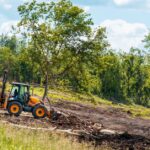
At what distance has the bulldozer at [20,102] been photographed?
2770cm

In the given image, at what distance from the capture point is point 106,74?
94.1 meters

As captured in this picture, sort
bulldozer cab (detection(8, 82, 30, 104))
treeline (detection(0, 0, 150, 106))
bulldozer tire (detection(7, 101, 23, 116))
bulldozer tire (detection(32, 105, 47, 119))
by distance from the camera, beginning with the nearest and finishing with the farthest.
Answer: bulldozer tire (detection(7, 101, 23, 116)) < bulldozer cab (detection(8, 82, 30, 104)) < bulldozer tire (detection(32, 105, 47, 119)) < treeline (detection(0, 0, 150, 106))

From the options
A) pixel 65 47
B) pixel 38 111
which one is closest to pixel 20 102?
pixel 38 111

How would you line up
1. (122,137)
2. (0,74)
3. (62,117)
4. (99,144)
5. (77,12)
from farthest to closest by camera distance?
1. (0,74)
2. (77,12)
3. (62,117)
4. (122,137)
5. (99,144)

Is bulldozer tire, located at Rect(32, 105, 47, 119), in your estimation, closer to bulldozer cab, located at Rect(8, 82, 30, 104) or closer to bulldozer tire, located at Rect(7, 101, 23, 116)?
bulldozer cab, located at Rect(8, 82, 30, 104)

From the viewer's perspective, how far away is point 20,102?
92.1ft

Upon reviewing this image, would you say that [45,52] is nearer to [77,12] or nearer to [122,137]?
[77,12]

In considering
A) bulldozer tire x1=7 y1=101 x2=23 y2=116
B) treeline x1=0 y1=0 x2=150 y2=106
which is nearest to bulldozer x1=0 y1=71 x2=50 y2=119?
bulldozer tire x1=7 y1=101 x2=23 y2=116

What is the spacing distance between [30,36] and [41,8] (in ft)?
8.66

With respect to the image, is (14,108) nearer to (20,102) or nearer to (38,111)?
(20,102)

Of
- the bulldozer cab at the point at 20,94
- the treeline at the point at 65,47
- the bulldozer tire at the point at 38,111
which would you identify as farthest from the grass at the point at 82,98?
the bulldozer cab at the point at 20,94

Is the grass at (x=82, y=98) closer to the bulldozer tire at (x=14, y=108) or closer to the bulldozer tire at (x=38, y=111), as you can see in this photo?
the bulldozer tire at (x=38, y=111)

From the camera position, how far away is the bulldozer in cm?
2770

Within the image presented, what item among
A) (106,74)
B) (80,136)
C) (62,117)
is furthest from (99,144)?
(106,74)
